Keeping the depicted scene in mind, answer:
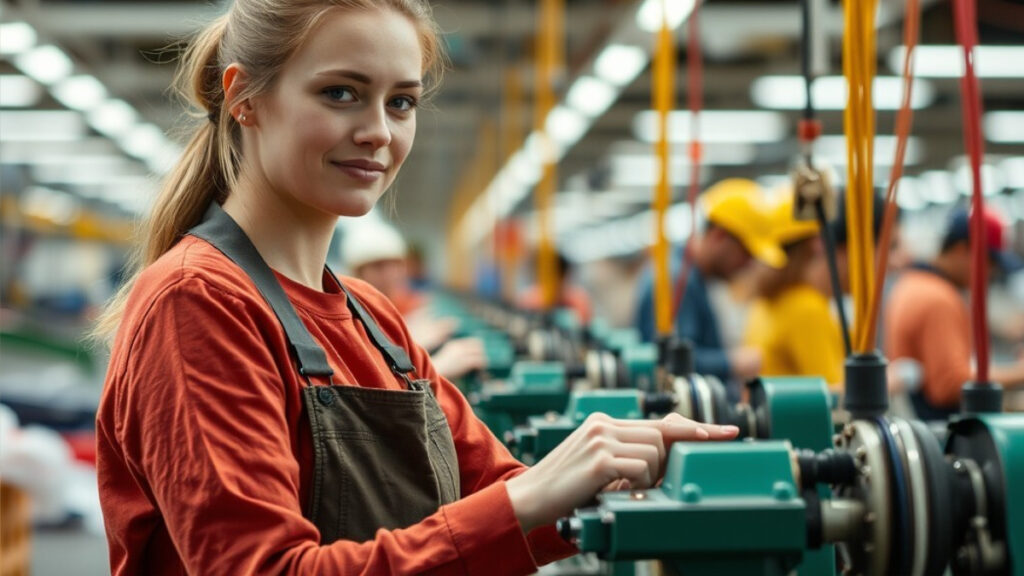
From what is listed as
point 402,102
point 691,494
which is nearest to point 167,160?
point 402,102

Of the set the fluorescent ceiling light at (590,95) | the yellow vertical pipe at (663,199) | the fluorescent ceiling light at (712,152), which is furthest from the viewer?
the fluorescent ceiling light at (712,152)

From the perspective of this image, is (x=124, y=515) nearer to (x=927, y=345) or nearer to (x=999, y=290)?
(x=927, y=345)

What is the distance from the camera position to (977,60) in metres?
7.30

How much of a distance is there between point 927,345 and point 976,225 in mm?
2829

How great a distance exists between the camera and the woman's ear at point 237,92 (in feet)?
4.30

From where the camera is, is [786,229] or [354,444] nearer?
[354,444]

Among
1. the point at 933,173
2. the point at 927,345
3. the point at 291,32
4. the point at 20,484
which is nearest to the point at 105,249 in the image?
the point at 933,173

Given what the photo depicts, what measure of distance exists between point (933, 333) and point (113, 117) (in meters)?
6.20

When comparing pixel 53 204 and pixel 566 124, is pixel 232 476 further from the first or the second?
pixel 53 204

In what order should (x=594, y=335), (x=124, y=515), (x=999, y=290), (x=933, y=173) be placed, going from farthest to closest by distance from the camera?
(x=933, y=173) → (x=999, y=290) → (x=594, y=335) → (x=124, y=515)

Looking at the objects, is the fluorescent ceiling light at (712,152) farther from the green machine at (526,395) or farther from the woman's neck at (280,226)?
the woman's neck at (280,226)

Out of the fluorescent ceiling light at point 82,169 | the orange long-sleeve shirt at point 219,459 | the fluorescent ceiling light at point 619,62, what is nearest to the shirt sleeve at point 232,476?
the orange long-sleeve shirt at point 219,459

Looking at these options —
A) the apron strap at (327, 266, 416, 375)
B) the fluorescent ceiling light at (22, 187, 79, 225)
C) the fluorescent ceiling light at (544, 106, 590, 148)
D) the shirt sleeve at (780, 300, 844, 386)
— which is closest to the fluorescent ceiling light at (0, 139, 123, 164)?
the fluorescent ceiling light at (22, 187, 79, 225)

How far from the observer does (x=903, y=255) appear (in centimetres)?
536
